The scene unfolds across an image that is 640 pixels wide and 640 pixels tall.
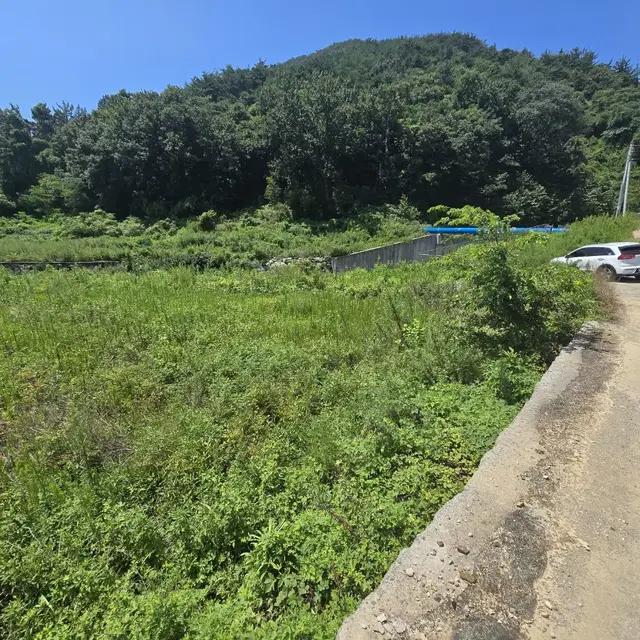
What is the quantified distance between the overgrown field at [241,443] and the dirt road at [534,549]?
263mm

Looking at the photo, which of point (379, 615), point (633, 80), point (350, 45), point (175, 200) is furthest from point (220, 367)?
point (350, 45)

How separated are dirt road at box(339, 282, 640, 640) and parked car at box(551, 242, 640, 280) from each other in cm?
1041

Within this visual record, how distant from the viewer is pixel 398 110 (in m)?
40.9

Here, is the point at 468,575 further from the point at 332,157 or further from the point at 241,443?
the point at 332,157

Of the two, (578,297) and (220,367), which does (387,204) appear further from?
(220,367)

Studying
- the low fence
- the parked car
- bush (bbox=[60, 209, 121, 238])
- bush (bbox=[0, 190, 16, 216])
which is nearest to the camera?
the parked car

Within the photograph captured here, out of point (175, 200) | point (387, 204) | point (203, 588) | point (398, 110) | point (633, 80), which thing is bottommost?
point (203, 588)

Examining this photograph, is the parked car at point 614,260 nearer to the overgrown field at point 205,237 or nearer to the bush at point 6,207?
the overgrown field at point 205,237

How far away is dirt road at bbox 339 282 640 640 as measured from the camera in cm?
212

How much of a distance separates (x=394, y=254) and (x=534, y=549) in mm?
20769

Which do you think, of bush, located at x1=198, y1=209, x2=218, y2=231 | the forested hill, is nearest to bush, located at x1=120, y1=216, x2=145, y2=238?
the forested hill

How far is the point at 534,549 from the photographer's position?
2.56 m

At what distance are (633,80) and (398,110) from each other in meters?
59.6

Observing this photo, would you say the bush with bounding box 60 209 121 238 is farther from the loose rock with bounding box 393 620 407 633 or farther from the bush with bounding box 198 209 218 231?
the loose rock with bounding box 393 620 407 633
